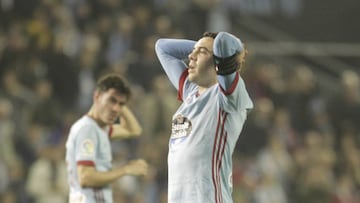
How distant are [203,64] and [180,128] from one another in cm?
44

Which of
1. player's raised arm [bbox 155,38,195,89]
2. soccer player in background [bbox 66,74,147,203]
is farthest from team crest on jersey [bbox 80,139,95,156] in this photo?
player's raised arm [bbox 155,38,195,89]

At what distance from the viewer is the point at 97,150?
24.0ft

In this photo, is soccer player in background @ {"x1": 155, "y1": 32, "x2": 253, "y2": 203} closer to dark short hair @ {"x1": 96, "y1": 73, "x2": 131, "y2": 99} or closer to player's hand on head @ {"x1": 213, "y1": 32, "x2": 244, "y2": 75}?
player's hand on head @ {"x1": 213, "y1": 32, "x2": 244, "y2": 75}

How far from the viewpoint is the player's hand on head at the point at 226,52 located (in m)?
5.46

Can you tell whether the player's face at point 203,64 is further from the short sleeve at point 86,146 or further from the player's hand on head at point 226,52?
the short sleeve at point 86,146

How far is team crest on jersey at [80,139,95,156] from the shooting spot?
7.16 metres

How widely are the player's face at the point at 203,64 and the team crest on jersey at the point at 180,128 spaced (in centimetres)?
26

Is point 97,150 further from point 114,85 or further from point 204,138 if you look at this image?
point 204,138

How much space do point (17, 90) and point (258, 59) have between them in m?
6.42

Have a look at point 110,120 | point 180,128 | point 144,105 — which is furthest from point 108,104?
point 144,105

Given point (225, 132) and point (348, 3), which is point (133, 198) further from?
point (348, 3)

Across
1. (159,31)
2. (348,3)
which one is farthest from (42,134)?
(348,3)

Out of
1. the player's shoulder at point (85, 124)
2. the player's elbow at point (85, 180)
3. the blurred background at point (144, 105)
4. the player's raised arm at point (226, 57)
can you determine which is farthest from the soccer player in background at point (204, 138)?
the blurred background at point (144, 105)

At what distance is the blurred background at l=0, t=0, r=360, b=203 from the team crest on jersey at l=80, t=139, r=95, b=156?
4.34m
